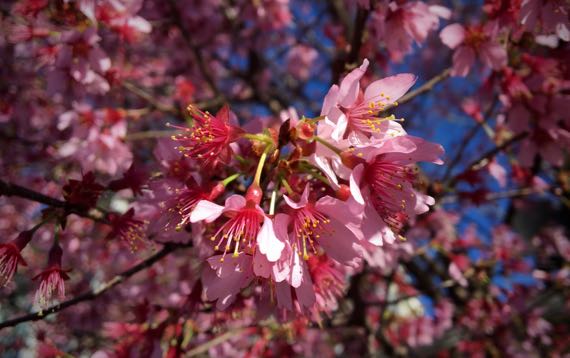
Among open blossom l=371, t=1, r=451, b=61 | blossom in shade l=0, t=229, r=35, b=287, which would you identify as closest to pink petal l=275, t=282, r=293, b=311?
blossom in shade l=0, t=229, r=35, b=287

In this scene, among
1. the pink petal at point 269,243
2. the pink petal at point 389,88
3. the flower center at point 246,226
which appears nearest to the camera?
the pink petal at point 269,243

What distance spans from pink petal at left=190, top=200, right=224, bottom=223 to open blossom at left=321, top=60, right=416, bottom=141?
1.26 ft

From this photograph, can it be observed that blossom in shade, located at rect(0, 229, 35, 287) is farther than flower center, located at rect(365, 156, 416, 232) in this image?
Yes

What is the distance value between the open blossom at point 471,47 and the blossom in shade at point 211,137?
1255mm

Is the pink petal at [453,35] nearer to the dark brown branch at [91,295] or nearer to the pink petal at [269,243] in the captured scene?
the pink petal at [269,243]

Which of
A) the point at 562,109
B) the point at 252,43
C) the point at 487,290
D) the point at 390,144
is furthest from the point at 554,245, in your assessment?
the point at 390,144

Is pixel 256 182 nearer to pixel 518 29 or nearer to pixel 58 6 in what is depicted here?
pixel 518 29

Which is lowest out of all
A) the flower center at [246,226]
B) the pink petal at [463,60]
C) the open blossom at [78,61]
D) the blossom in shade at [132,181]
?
the flower center at [246,226]

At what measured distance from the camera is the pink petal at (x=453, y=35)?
190cm

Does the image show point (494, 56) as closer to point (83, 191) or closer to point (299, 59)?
point (83, 191)

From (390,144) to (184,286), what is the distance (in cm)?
211

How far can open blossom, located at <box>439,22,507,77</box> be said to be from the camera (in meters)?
1.84

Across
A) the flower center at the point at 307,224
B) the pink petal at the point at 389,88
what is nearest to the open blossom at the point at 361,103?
the pink petal at the point at 389,88

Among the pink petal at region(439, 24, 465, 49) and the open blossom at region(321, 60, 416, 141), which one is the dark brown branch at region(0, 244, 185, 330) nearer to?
the open blossom at region(321, 60, 416, 141)
